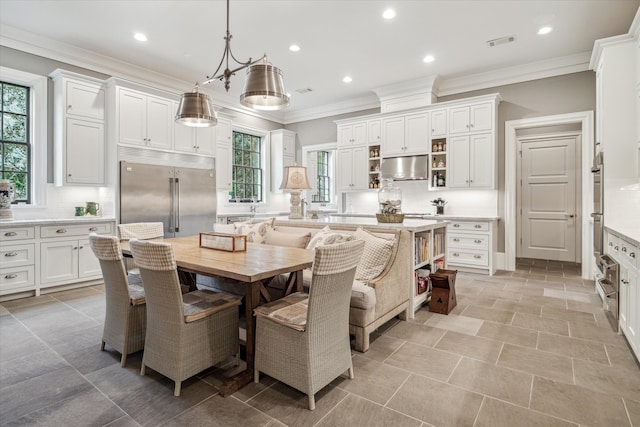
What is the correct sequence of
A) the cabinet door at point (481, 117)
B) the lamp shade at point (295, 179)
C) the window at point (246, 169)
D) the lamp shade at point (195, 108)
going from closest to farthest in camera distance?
the lamp shade at point (195, 108)
the lamp shade at point (295, 179)
the cabinet door at point (481, 117)
the window at point (246, 169)

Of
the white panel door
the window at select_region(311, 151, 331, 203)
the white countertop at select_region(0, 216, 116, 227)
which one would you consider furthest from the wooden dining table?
the window at select_region(311, 151, 331, 203)

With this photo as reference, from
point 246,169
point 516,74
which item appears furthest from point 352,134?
point 516,74

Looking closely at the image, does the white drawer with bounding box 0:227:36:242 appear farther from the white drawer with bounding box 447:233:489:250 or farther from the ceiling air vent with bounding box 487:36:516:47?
the ceiling air vent with bounding box 487:36:516:47

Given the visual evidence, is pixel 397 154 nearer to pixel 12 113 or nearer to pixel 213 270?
pixel 213 270

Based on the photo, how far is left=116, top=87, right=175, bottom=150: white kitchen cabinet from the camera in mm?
4695

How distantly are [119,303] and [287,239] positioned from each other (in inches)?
61.6

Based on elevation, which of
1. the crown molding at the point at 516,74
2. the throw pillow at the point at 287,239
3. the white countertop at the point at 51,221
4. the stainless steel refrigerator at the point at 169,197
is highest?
the crown molding at the point at 516,74

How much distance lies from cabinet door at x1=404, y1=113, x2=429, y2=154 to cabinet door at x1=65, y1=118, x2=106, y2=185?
182 inches

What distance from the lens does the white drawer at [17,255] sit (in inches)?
148

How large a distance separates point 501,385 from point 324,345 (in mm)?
1129

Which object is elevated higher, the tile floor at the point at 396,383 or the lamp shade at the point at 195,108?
the lamp shade at the point at 195,108

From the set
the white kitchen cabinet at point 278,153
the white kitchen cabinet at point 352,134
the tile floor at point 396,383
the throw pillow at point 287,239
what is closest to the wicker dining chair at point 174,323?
the tile floor at point 396,383

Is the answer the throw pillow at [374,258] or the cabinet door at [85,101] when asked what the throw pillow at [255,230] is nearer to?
the throw pillow at [374,258]

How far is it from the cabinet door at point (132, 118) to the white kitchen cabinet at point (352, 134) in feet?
11.3
